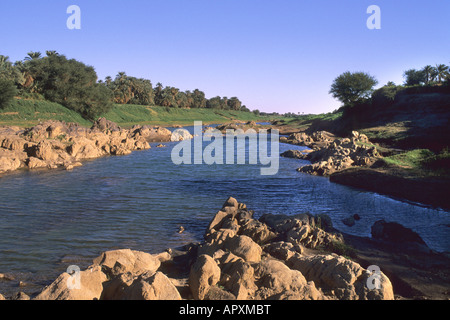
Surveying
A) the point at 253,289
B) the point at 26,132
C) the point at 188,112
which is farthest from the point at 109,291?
the point at 188,112

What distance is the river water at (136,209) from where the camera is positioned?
11.0 m

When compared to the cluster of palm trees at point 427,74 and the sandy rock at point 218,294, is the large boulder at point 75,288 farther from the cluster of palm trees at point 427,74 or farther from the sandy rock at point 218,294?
the cluster of palm trees at point 427,74

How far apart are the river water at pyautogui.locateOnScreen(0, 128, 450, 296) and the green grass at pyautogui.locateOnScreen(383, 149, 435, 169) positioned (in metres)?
4.42

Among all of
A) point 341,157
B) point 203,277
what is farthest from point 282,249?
point 341,157

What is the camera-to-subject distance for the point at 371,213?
613 inches

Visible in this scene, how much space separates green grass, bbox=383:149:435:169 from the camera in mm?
21984

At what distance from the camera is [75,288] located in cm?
622

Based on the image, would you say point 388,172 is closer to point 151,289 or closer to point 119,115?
point 151,289

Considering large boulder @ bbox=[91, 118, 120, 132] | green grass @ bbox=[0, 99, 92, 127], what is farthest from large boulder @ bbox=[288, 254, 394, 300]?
green grass @ bbox=[0, 99, 92, 127]

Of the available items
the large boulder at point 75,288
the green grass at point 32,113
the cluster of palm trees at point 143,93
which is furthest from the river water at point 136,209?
the cluster of palm trees at point 143,93

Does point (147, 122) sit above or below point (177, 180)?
above

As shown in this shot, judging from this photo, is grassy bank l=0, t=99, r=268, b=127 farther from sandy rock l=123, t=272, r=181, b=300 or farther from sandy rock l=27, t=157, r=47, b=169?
sandy rock l=123, t=272, r=181, b=300
